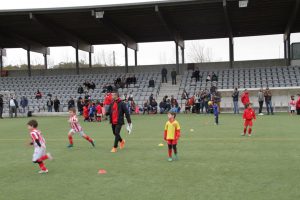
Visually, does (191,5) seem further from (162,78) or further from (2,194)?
(2,194)

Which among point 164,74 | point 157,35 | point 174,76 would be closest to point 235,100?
point 174,76

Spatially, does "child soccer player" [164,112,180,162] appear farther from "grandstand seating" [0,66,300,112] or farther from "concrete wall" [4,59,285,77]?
"concrete wall" [4,59,285,77]

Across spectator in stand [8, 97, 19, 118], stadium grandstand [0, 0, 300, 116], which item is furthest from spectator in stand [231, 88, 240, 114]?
spectator in stand [8, 97, 19, 118]

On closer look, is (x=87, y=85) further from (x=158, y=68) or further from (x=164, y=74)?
(x=158, y=68)

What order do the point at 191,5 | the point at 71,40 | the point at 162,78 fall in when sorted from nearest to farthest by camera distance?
the point at 191,5 < the point at 162,78 < the point at 71,40

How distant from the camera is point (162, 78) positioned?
124 feet

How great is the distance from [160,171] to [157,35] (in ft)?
107

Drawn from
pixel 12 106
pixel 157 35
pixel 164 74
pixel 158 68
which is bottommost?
pixel 12 106

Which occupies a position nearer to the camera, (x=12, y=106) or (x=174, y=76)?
(x=12, y=106)

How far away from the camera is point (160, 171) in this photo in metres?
8.58

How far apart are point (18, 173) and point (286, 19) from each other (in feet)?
103

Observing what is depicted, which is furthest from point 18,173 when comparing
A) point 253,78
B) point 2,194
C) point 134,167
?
point 253,78

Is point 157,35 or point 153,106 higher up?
point 157,35

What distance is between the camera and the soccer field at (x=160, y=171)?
6.77 meters
